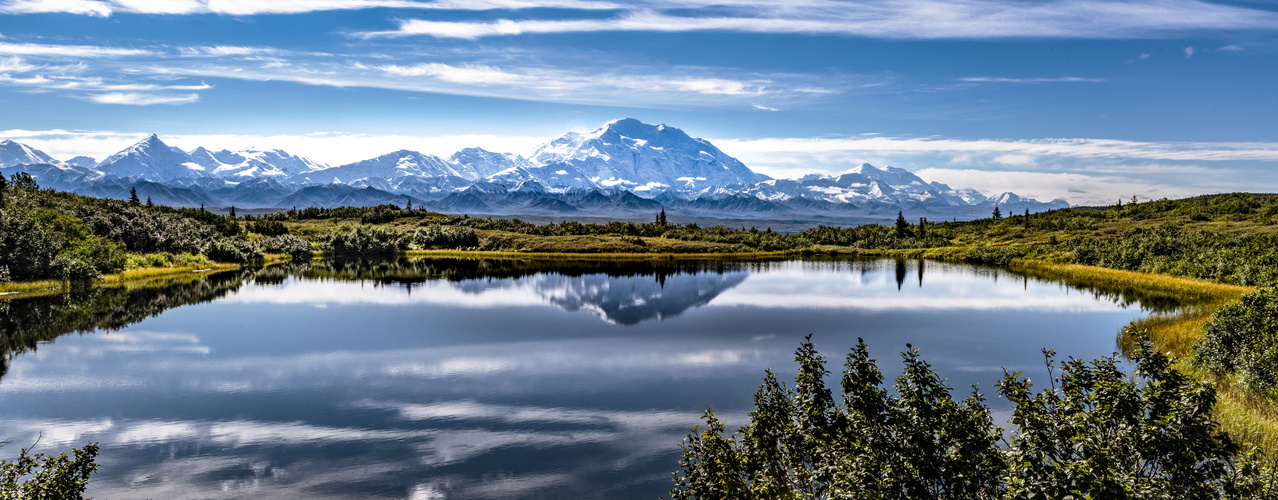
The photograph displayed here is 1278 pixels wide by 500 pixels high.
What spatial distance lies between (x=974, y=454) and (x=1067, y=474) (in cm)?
271

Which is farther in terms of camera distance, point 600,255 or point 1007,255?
point 600,255

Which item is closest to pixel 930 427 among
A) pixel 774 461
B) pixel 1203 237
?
pixel 774 461

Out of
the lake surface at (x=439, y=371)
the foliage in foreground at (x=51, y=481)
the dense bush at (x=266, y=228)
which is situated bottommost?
the lake surface at (x=439, y=371)

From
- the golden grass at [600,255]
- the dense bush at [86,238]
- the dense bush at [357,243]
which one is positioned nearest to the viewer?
the dense bush at [86,238]

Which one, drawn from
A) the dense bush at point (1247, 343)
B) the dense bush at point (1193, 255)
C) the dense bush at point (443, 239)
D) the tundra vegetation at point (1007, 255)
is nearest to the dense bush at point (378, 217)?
the tundra vegetation at point (1007, 255)

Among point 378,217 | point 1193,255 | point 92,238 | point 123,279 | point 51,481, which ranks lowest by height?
point 123,279

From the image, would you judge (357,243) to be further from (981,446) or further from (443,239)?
(981,446)

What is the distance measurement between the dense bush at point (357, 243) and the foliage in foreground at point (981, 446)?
13798 cm

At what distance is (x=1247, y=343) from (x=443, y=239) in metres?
150

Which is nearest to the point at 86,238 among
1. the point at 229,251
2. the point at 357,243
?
the point at 229,251

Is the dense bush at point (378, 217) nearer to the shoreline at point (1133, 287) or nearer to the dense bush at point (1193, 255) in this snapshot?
the shoreline at point (1133, 287)

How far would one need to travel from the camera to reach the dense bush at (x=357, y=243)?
14012 centimetres

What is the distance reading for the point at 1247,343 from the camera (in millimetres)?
25562

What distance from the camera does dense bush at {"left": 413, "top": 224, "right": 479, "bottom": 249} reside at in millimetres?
157500
